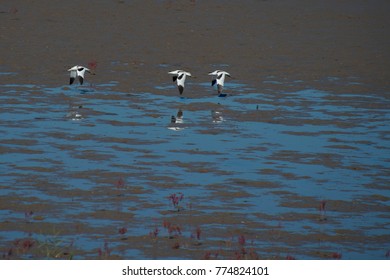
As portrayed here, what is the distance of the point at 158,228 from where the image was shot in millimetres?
10273

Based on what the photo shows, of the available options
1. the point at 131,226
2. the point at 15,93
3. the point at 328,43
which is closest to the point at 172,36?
the point at 328,43

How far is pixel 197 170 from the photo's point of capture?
12727mm

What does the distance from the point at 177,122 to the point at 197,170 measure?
2.91 metres

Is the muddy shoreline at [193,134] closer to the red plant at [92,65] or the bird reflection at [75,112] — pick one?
the bird reflection at [75,112]

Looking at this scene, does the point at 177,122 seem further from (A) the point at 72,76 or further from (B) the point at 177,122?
(A) the point at 72,76

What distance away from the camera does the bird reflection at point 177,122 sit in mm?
15195

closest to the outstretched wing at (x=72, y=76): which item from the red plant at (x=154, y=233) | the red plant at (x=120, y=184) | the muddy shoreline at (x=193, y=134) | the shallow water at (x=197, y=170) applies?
the shallow water at (x=197, y=170)

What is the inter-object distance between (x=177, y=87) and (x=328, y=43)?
19.3 ft

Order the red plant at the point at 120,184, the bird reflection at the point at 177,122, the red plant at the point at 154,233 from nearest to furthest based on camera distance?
the red plant at the point at 154,233
the red plant at the point at 120,184
the bird reflection at the point at 177,122

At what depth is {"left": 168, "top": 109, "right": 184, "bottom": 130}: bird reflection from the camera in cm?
1520

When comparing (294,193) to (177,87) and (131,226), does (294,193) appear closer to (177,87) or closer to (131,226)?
(131,226)

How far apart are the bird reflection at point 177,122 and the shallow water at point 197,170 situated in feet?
0.23

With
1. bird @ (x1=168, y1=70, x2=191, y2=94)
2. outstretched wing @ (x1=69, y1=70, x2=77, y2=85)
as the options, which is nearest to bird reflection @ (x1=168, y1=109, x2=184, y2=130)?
bird @ (x1=168, y1=70, x2=191, y2=94)

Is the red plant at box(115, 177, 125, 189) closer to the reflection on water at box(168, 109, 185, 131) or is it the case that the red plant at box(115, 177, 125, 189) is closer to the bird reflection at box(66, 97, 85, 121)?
the reflection on water at box(168, 109, 185, 131)
